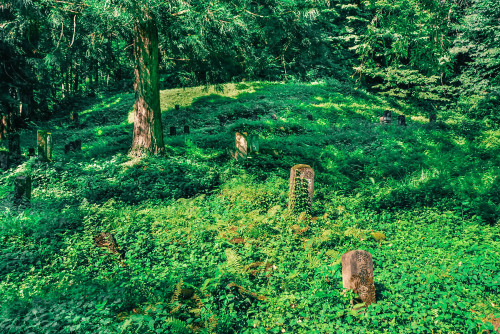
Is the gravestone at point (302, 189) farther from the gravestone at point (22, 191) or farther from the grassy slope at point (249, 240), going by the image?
the gravestone at point (22, 191)

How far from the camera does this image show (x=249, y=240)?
5211 millimetres

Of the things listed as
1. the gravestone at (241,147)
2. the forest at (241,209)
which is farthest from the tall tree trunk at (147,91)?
the gravestone at (241,147)

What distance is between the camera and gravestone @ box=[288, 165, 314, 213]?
247 inches

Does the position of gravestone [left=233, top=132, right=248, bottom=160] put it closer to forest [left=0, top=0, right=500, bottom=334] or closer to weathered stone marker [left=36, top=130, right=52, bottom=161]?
forest [left=0, top=0, right=500, bottom=334]

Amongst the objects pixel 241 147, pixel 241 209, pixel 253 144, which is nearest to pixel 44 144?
pixel 241 147

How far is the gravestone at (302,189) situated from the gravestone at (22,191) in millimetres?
6429

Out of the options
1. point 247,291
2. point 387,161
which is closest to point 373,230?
point 247,291

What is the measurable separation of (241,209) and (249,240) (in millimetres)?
1347

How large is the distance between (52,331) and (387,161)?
967cm

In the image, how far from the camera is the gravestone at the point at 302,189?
6.28 m

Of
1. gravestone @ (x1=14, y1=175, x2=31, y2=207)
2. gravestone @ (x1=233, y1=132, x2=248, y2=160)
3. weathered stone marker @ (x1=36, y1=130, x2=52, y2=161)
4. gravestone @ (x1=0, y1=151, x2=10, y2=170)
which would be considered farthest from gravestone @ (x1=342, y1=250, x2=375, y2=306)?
gravestone @ (x1=0, y1=151, x2=10, y2=170)

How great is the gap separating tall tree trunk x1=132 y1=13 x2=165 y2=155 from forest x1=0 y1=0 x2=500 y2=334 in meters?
0.04

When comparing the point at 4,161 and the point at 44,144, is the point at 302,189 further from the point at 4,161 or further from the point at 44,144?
the point at 4,161

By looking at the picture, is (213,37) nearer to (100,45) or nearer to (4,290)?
(100,45)
